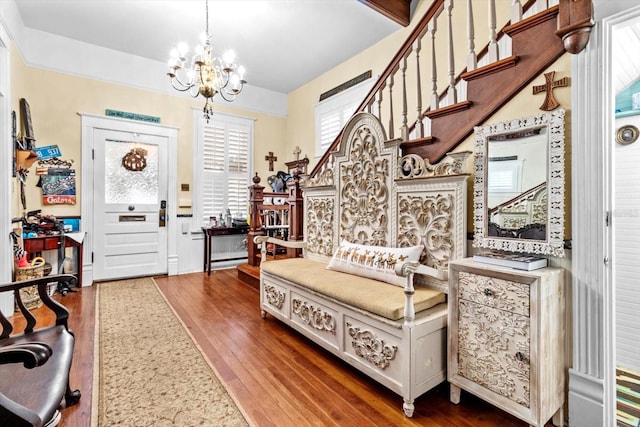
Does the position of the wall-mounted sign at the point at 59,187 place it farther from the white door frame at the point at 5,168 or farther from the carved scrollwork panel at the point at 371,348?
the carved scrollwork panel at the point at 371,348

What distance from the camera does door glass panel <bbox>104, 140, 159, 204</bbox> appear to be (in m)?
4.58

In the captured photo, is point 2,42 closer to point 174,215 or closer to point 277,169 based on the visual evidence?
point 174,215

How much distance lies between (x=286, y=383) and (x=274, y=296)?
102 centimetres

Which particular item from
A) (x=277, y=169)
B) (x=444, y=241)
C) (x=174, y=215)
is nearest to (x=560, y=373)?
(x=444, y=241)

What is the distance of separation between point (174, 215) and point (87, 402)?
3570 mm

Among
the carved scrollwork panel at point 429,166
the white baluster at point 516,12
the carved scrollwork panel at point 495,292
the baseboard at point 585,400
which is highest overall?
the white baluster at point 516,12

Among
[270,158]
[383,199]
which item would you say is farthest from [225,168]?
[383,199]

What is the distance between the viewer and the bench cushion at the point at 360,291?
6.06 ft

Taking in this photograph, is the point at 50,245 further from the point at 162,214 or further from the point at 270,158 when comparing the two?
the point at 270,158

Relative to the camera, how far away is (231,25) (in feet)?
13.0

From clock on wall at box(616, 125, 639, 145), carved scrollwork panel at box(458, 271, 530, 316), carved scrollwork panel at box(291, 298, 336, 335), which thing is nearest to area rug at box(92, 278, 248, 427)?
carved scrollwork panel at box(291, 298, 336, 335)

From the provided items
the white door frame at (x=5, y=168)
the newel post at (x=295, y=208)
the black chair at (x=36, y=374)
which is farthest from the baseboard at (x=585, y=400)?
the white door frame at (x=5, y=168)

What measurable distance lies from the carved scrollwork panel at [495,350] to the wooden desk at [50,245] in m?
4.47

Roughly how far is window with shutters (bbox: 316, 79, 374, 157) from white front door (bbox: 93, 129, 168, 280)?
8.37 ft
